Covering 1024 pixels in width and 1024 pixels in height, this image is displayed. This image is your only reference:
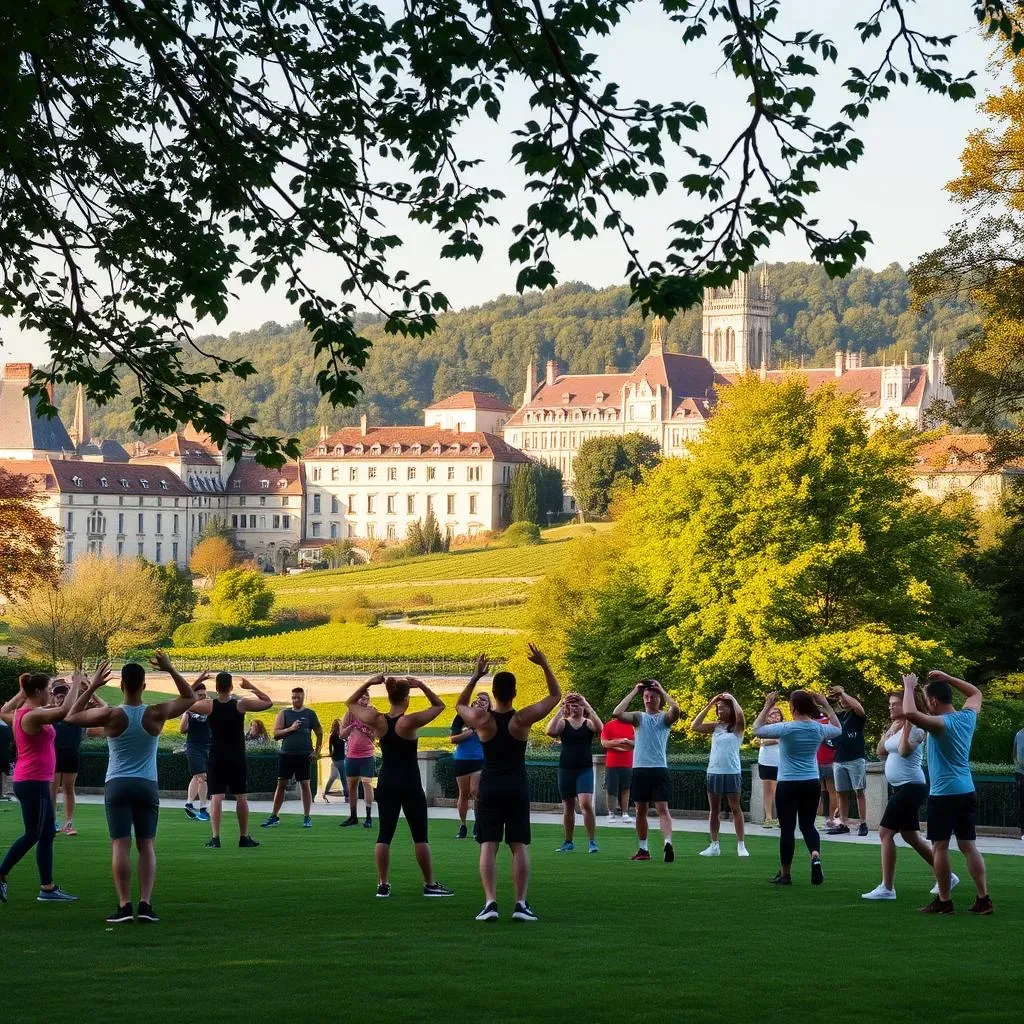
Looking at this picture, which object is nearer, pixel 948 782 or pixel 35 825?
pixel 948 782

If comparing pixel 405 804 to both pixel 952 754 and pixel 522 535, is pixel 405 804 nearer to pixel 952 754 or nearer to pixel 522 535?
pixel 952 754

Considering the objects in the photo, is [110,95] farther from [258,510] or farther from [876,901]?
[258,510]


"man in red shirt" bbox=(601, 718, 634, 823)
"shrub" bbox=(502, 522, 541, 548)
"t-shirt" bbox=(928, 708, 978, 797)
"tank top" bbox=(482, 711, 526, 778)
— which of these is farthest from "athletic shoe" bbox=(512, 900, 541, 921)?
"shrub" bbox=(502, 522, 541, 548)

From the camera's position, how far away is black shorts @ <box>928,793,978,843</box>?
1033 centimetres

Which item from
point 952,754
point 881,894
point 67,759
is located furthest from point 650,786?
point 67,759

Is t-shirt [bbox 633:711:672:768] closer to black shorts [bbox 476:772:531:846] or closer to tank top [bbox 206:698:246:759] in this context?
tank top [bbox 206:698:246:759]

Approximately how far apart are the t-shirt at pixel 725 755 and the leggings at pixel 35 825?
592 cm

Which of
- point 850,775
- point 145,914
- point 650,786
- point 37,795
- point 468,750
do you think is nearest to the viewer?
point 145,914

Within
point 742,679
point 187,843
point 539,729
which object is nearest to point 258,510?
point 539,729

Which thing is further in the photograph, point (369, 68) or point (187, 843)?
point (187, 843)

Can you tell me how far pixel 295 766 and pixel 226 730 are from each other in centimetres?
314

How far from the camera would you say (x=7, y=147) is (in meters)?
10.1

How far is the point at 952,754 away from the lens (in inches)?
404

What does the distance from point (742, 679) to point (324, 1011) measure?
28.5 meters
